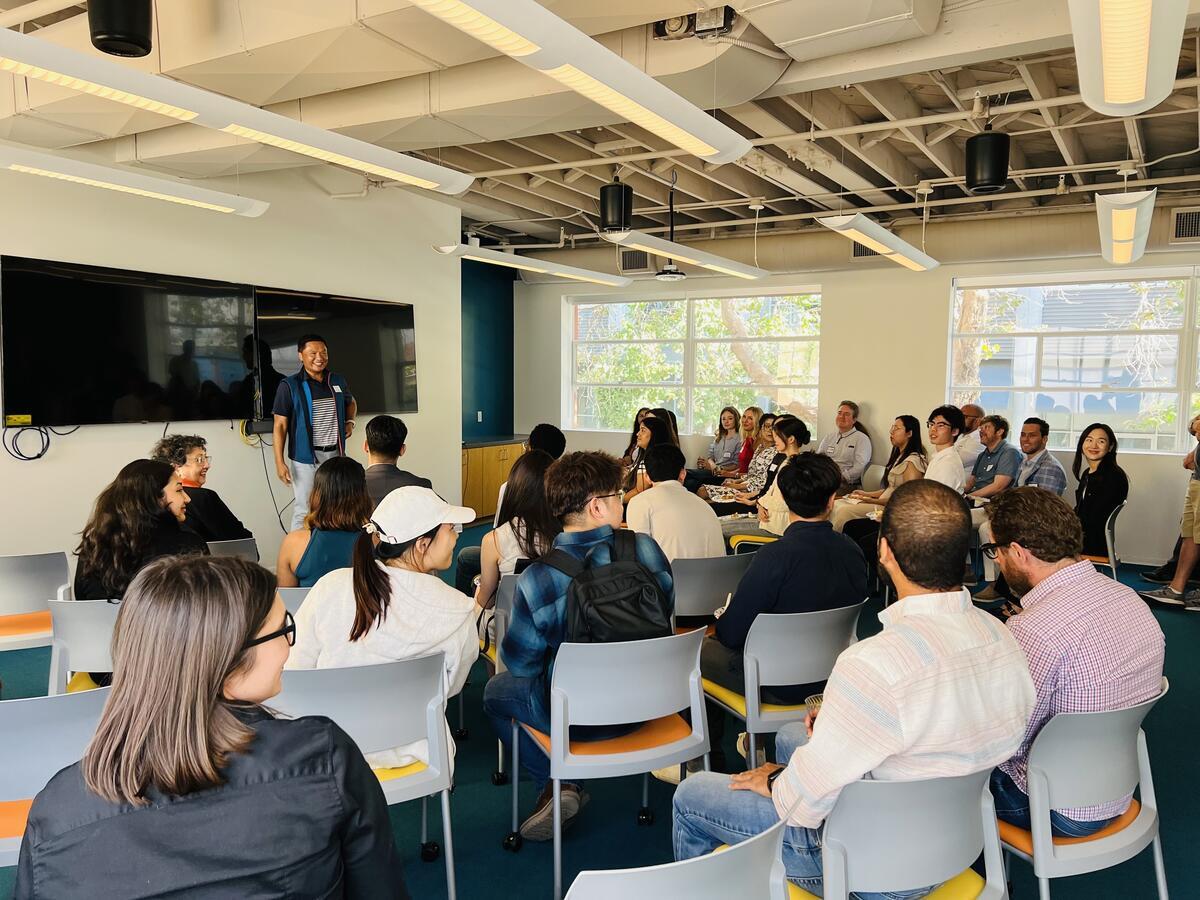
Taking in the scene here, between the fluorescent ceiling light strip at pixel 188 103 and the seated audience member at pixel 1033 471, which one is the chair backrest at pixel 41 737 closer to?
the fluorescent ceiling light strip at pixel 188 103

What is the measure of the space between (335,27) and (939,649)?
128 inches

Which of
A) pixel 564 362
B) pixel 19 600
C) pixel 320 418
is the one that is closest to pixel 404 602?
pixel 19 600

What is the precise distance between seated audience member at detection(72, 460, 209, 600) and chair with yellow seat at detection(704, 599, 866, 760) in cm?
191

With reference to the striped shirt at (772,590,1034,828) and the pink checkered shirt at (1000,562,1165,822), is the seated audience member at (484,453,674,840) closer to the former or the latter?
the striped shirt at (772,590,1034,828)

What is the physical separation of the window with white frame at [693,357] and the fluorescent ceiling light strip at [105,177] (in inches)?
252

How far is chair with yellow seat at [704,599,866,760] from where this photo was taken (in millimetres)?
2680

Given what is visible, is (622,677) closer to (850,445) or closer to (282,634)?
(282,634)

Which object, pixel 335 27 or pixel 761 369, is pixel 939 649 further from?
pixel 761 369

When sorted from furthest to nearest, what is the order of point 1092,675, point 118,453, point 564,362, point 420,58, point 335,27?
point 564,362
point 118,453
point 420,58
point 335,27
point 1092,675

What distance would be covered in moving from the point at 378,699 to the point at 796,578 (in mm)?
1457

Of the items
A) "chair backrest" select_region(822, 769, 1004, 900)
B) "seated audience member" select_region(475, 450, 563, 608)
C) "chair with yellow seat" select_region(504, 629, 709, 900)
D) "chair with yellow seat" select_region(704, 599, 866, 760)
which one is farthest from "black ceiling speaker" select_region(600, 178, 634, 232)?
"chair backrest" select_region(822, 769, 1004, 900)

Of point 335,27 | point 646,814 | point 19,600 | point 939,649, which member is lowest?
point 646,814

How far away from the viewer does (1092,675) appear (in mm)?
2025

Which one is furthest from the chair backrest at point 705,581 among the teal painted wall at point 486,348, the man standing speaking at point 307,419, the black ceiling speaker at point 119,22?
the teal painted wall at point 486,348
